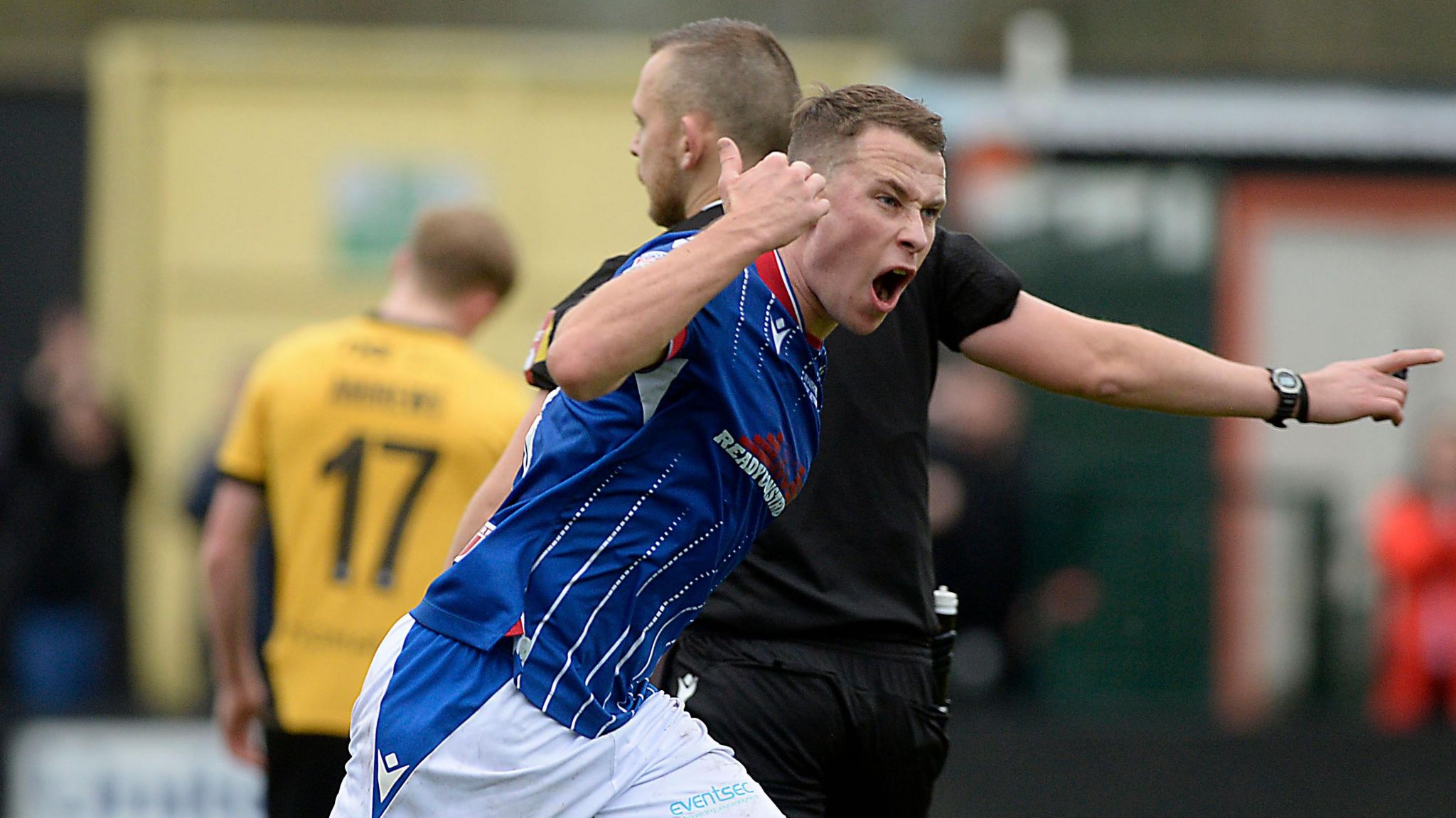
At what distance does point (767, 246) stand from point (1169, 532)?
6.92m

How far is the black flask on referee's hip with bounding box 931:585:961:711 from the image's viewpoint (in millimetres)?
4246

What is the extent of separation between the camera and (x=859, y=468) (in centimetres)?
411

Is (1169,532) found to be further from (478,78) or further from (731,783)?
(731,783)

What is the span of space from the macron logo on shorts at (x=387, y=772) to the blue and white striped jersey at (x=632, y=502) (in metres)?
0.24

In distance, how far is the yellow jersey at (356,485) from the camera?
17.9 ft

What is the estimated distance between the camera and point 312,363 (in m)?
5.53

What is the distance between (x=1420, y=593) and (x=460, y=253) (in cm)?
545

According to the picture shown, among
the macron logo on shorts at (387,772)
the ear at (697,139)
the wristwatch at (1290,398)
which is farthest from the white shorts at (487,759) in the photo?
the wristwatch at (1290,398)

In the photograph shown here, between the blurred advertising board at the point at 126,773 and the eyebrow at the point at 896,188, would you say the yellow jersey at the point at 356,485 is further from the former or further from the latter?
the blurred advertising board at the point at 126,773

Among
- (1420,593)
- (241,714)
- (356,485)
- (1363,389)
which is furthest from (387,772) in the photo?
(1420,593)

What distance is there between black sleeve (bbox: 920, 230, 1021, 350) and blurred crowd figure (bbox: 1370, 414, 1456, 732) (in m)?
5.54

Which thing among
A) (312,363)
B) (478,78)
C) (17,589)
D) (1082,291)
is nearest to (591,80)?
(478,78)

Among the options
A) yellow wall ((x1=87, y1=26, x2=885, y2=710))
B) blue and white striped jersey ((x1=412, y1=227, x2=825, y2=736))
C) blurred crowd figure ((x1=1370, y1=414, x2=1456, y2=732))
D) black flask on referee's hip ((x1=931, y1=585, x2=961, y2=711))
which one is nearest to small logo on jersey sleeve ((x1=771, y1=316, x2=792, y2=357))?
blue and white striped jersey ((x1=412, y1=227, x2=825, y2=736))

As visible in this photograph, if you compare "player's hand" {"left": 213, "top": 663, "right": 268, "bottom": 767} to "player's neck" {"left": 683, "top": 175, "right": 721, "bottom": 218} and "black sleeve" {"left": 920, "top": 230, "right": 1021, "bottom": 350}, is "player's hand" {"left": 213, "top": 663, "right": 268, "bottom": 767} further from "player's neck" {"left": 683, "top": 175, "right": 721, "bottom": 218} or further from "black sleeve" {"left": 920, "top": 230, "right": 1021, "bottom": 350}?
"black sleeve" {"left": 920, "top": 230, "right": 1021, "bottom": 350}
